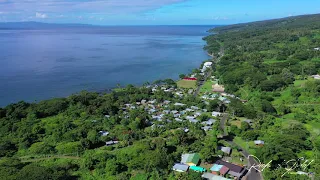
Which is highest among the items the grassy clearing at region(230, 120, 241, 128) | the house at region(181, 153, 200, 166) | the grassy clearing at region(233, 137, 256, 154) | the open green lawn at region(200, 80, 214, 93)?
the open green lawn at region(200, 80, 214, 93)

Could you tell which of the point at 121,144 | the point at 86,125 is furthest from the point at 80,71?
the point at 121,144

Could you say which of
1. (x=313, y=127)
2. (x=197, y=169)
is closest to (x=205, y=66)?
(x=313, y=127)

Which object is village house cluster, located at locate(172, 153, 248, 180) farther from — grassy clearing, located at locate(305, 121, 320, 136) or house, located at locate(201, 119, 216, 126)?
grassy clearing, located at locate(305, 121, 320, 136)

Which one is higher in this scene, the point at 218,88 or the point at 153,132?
the point at 218,88

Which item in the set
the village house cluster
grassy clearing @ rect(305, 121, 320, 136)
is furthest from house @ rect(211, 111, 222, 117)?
the village house cluster

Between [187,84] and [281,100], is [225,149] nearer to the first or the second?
[281,100]

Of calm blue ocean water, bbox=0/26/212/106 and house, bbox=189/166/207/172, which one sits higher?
calm blue ocean water, bbox=0/26/212/106

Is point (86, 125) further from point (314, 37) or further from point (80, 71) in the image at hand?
point (314, 37)
